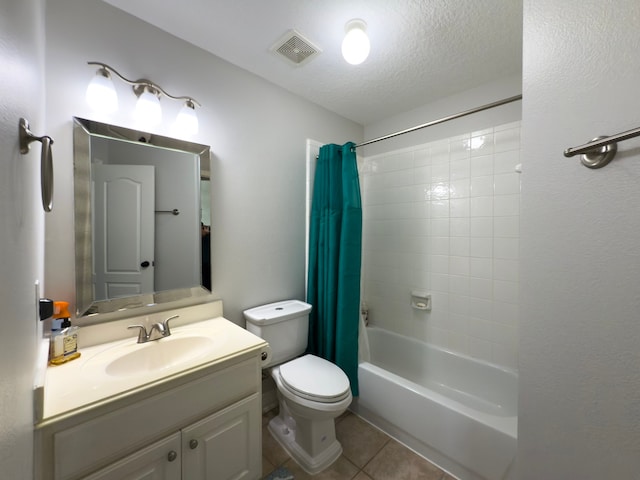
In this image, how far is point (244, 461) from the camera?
1172 millimetres

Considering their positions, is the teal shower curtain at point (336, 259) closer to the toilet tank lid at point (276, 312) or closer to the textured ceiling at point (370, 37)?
the toilet tank lid at point (276, 312)

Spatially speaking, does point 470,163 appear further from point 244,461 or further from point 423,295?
point 244,461

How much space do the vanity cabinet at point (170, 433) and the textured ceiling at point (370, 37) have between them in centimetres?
163

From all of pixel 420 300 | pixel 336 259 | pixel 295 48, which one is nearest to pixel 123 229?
pixel 336 259

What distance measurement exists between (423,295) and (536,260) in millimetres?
1431

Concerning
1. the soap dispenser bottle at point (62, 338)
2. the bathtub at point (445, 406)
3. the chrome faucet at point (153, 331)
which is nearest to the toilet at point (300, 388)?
the bathtub at point (445, 406)

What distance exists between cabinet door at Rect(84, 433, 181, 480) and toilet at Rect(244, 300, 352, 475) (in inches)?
19.9

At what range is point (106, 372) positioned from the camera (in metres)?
1.02

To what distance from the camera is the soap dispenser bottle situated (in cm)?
100

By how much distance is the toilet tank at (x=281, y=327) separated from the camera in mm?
1566

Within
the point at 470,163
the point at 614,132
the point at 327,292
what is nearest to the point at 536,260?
the point at 614,132

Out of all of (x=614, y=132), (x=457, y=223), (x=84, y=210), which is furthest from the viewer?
(x=457, y=223)

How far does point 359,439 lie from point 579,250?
5.27 ft

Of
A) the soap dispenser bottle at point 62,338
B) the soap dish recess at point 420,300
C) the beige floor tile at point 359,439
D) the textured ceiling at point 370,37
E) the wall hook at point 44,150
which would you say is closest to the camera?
the wall hook at point 44,150
